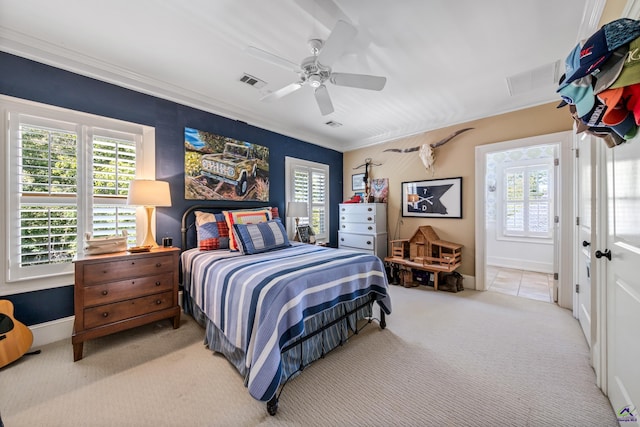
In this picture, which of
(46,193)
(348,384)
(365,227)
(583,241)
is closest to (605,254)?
(583,241)

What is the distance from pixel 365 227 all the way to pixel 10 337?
14.2 feet

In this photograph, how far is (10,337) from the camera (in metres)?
1.95

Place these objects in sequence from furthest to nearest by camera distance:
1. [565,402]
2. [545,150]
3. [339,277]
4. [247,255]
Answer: [545,150] < [247,255] < [339,277] < [565,402]

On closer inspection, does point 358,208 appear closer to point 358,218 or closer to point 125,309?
point 358,218

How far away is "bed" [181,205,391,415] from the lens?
5.05 ft

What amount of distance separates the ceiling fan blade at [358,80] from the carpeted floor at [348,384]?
7.73 ft

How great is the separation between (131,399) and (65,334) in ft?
4.59

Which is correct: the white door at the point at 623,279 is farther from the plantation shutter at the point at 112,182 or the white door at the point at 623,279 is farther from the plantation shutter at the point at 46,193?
the plantation shutter at the point at 46,193

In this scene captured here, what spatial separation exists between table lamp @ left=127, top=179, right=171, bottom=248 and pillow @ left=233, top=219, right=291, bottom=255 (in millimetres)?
782

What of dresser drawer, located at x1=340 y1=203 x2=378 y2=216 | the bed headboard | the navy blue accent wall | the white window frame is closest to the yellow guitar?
the navy blue accent wall

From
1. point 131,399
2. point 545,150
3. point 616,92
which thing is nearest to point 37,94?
point 131,399

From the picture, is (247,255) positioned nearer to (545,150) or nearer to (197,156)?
(197,156)

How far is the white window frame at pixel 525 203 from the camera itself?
15.9 feet

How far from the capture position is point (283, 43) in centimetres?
216
